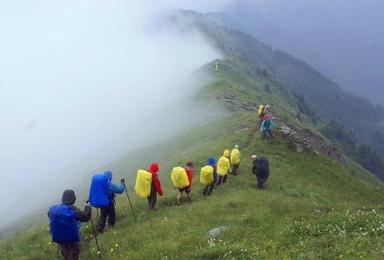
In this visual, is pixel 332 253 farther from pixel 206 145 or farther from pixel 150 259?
pixel 206 145

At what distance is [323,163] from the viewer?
160 ft

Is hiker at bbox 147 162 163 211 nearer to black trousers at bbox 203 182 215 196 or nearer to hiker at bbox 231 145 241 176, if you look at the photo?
black trousers at bbox 203 182 215 196

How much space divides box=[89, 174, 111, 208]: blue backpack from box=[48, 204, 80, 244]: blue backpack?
4.54m

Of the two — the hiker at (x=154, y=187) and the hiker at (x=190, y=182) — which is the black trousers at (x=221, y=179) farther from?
the hiker at (x=154, y=187)

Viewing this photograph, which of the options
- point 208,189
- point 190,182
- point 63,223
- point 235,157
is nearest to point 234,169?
point 235,157

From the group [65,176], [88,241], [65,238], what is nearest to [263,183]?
[88,241]

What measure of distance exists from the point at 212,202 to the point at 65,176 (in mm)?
52368

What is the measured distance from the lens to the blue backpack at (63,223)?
2009cm

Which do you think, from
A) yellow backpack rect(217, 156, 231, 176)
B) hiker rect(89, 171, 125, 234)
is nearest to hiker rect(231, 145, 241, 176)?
yellow backpack rect(217, 156, 231, 176)

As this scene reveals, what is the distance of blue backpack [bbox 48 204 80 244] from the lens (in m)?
20.1

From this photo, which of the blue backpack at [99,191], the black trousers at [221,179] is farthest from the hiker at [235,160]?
the blue backpack at [99,191]

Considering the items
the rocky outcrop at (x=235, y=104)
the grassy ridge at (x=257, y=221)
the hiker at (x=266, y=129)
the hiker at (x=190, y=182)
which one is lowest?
the grassy ridge at (x=257, y=221)

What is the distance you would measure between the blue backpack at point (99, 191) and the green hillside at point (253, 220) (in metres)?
1.72

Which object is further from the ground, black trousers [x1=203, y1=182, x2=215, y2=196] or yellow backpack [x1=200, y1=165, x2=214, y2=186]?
yellow backpack [x1=200, y1=165, x2=214, y2=186]
